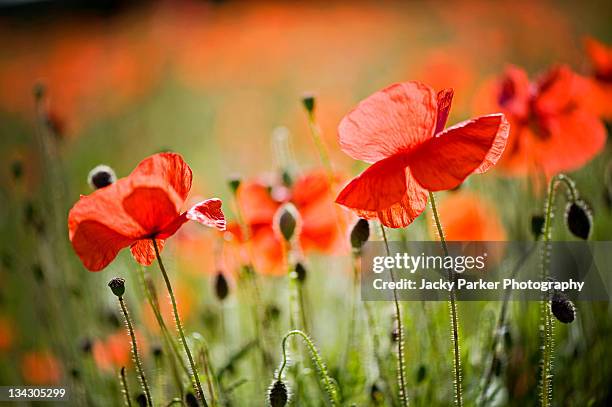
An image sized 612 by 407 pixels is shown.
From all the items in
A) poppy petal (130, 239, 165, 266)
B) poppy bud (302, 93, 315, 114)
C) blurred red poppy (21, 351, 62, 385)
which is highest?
poppy bud (302, 93, 315, 114)

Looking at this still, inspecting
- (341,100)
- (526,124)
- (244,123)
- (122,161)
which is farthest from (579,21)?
(526,124)

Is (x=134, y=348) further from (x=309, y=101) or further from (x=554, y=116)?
(x=554, y=116)

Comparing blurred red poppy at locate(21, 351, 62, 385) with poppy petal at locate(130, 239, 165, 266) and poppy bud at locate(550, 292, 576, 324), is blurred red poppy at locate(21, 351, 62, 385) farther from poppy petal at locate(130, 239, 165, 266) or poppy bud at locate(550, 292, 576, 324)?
poppy bud at locate(550, 292, 576, 324)

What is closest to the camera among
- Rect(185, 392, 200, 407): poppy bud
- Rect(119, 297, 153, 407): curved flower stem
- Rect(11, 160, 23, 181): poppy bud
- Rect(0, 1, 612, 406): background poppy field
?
Rect(119, 297, 153, 407): curved flower stem

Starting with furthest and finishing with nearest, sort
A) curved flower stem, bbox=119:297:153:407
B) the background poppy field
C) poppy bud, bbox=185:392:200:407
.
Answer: the background poppy field
poppy bud, bbox=185:392:200:407
curved flower stem, bbox=119:297:153:407

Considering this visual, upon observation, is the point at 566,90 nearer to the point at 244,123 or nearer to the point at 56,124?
the point at 56,124

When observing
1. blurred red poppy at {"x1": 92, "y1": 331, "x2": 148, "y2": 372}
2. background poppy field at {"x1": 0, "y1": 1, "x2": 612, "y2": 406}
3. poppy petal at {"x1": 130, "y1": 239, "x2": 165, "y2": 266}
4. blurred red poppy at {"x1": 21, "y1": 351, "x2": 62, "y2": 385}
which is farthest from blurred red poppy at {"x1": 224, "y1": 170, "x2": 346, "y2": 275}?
blurred red poppy at {"x1": 21, "y1": 351, "x2": 62, "y2": 385}
